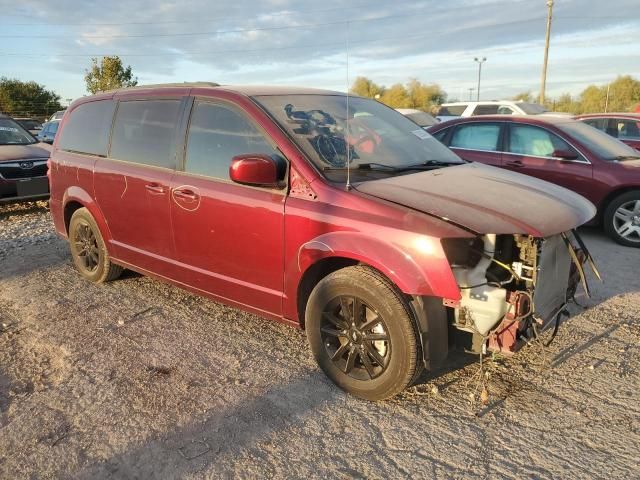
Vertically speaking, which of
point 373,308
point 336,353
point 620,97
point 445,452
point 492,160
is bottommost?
point 445,452

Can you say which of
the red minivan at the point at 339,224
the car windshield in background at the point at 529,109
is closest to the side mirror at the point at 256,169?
the red minivan at the point at 339,224

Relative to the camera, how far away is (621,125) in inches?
396

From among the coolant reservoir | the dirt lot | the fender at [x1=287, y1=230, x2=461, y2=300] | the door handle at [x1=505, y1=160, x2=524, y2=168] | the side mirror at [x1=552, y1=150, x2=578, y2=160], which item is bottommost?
the dirt lot

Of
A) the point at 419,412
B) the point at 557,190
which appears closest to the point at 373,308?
the point at 419,412

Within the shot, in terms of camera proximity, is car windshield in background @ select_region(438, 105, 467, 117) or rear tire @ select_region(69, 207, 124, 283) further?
car windshield in background @ select_region(438, 105, 467, 117)

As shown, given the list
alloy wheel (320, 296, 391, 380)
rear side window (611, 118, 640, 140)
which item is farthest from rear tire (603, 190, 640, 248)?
alloy wheel (320, 296, 391, 380)

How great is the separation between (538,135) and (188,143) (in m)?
5.23

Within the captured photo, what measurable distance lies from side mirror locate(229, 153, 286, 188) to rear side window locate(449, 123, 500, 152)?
17.1ft

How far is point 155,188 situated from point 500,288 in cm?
266

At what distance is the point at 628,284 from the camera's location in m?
5.01

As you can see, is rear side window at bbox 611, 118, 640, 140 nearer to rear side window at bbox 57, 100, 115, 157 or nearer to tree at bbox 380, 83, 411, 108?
rear side window at bbox 57, 100, 115, 157

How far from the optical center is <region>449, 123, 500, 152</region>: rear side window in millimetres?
7629

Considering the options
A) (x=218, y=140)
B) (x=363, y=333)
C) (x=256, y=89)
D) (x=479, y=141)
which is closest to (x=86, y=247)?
(x=218, y=140)

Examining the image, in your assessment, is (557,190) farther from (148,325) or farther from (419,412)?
(148,325)
